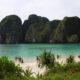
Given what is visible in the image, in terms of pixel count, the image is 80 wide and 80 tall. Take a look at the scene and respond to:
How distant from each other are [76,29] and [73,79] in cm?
14070

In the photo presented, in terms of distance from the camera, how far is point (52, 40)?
15038 centimetres

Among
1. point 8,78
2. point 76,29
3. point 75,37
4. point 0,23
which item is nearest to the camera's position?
point 8,78

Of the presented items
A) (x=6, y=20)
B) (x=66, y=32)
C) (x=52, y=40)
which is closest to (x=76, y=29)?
(x=66, y=32)

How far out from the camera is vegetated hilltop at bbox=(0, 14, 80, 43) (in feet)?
477

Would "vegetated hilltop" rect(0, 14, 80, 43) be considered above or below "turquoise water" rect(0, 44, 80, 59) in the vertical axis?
above

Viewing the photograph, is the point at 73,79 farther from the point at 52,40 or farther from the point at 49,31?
the point at 49,31

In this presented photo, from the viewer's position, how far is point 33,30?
18088cm

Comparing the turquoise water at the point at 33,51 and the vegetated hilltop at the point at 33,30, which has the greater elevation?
the vegetated hilltop at the point at 33,30

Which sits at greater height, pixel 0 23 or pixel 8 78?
pixel 0 23

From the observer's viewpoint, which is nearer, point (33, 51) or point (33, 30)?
point (33, 51)

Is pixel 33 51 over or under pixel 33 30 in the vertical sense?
under

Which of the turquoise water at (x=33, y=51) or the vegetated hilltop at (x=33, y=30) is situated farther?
the vegetated hilltop at (x=33, y=30)

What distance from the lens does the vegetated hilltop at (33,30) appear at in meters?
145

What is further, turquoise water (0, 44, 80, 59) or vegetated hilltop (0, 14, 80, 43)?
vegetated hilltop (0, 14, 80, 43)
